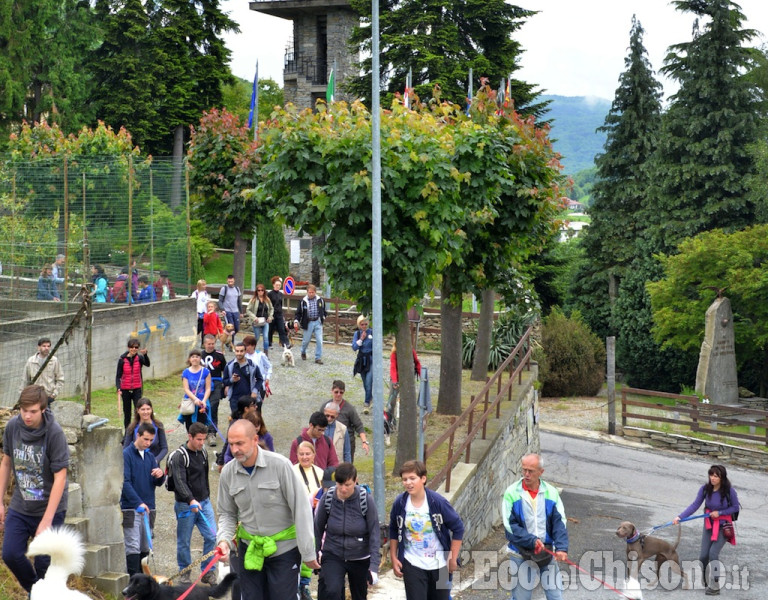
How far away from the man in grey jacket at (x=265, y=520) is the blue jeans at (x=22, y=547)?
4.57ft

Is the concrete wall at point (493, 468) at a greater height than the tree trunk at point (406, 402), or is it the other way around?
the tree trunk at point (406, 402)

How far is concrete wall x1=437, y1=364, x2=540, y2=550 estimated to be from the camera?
12.9 meters

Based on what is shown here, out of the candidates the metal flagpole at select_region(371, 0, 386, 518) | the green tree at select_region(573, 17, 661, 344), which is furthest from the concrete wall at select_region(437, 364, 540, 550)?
the green tree at select_region(573, 17, 661, 344)

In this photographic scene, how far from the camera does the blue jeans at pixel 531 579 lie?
794 centimetres

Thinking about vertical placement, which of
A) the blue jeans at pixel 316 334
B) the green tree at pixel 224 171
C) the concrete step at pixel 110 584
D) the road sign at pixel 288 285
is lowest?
the concrete step at pixel 110 584

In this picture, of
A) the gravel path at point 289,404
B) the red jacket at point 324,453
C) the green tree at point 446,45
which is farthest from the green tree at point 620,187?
the red jacket at point 324,453

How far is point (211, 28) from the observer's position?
4666cm

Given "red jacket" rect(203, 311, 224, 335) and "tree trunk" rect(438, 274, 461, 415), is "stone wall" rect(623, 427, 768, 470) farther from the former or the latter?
"red jacket" rect(203, 311, 224, 335)

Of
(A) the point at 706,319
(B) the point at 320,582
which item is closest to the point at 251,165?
(A) the point at 706,319

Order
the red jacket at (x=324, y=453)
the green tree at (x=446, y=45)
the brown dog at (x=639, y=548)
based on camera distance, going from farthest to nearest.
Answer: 1. the green tree at (x=446, y=45)
2. the brown dog at (x=639, y=548)
3. the red jacket at (x=324, y=453)

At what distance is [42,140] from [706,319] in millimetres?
21801

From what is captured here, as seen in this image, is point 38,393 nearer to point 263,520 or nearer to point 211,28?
point 263,520

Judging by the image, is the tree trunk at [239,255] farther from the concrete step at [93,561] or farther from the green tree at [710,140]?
the green tree at [710,140]

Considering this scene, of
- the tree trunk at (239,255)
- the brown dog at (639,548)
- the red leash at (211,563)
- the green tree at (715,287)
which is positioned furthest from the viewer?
the green tree at (715,287)
